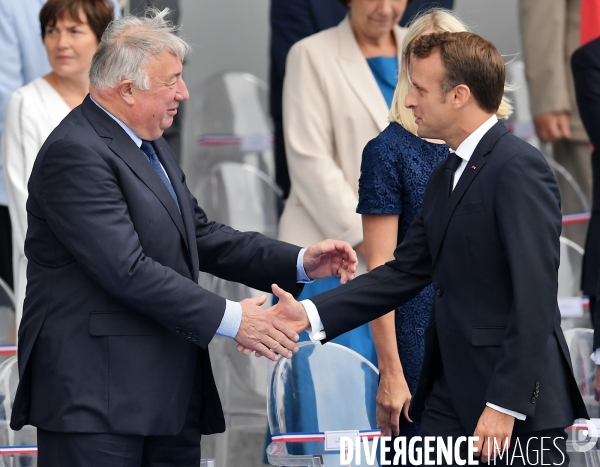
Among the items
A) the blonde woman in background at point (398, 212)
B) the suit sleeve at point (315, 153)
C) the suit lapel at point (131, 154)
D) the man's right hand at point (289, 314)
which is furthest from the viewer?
the suit sleeve at point (315, 153)

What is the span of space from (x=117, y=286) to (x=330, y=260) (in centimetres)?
81

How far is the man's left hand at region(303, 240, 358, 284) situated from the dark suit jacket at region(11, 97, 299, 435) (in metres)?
0.49

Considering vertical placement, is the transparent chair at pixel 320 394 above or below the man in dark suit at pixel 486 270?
below

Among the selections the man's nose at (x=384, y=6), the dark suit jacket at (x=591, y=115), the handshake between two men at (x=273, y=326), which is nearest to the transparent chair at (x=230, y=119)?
the man's nose at (x=384, y=6)

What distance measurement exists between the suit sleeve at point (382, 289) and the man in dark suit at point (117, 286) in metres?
0.24

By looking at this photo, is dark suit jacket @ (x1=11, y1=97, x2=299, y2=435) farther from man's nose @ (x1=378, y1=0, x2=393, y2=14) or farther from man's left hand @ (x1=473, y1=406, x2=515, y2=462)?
man's nose @ (x1=378, y1=0, x2=393, y2=14)

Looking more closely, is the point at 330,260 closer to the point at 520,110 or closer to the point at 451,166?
the point at 451,166

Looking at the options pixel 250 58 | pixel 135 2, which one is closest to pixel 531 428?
pixel 135 2

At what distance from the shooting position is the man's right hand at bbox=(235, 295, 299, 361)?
2.90m

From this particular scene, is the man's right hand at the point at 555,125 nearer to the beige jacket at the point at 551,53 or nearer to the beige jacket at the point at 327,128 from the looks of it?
the beige jacket at the point at 551,53

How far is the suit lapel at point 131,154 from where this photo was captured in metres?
2.74

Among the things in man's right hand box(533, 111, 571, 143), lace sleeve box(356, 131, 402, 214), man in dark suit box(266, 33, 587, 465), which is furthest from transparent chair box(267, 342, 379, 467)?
man's right hand box(533, 111, 571, 143)

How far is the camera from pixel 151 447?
284 centimetres

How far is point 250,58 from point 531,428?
4.45 metres
